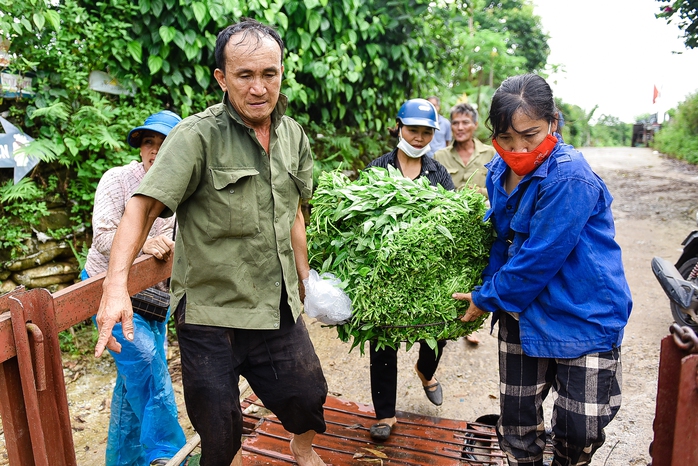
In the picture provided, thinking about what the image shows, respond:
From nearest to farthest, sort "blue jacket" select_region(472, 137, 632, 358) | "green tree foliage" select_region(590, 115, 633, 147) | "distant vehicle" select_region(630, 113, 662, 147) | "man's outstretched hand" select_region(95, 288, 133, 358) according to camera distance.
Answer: "man's outstretched hand" select_region(95, 288, 133, 358), "blue jacket" select_region(472, 137, 632, 358), "distant vehicle" select_region(630, 113, 662, 147), "green tree foliage" select_region(590, 115, 633, 147)

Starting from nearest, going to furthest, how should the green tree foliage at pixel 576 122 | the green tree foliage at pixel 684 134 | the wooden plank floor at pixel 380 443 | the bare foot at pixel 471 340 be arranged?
the wooden plank floor at pixel 380 443, the bare foot at pixel 471 340, the green tree foliage at pixel 684 134, the green tree foliage at pixel 576 122

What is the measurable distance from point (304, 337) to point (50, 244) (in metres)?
2.94

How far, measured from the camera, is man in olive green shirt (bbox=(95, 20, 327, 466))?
2100 millimetres

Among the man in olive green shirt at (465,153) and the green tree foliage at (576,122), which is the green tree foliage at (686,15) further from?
the green tree foliage at (576,122)

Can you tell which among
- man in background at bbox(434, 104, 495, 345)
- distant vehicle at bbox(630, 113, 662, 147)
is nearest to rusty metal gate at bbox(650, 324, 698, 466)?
man in background at bbox(434, 104, 495, 345)

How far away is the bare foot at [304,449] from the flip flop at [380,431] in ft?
1.86

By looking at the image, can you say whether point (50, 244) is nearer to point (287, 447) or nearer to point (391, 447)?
point (287, 447)

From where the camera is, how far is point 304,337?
2461 mm

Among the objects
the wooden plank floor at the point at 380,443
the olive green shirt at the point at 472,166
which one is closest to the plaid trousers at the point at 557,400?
the wooden plank floor at the point at 380,443

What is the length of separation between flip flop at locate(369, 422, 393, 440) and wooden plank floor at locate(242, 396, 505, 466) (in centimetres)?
4

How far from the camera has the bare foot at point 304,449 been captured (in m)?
2.59

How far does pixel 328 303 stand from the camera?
95.3 inches

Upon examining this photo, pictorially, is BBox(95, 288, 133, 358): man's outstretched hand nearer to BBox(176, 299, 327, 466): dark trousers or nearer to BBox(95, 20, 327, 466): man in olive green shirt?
BBox(95, 20, 327, 466): man in olive green shirt

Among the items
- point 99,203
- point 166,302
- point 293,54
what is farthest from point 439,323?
point 293,54
